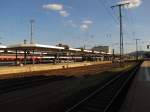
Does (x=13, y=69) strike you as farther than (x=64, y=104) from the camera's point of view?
Yes

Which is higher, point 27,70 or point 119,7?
point 119,7

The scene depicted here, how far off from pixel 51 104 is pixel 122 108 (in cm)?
408

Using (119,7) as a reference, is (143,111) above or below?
below

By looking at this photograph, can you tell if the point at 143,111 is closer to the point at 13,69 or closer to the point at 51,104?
the point at 51,104

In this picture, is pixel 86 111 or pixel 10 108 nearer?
pixel 86 111

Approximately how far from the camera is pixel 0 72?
4138cm

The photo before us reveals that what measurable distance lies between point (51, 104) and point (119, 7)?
55.7 m

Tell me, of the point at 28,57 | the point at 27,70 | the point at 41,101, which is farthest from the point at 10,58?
the point at 41,101

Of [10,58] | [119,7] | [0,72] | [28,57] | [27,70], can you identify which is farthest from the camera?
[28,57]

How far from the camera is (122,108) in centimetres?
1423

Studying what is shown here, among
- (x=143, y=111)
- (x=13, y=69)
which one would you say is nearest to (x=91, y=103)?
(x=143, y=111)

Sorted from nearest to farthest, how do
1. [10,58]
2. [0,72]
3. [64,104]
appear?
[64,104] → [0,72] → [10,58]

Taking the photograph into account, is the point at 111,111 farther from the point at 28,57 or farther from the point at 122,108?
the point at 28,57

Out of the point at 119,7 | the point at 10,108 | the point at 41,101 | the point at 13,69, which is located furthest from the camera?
the point at 119,7
